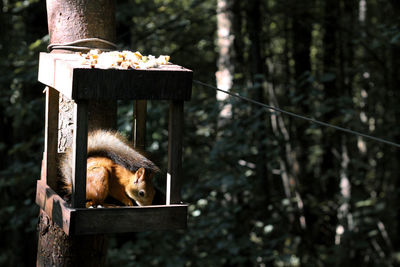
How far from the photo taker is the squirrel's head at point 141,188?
72.4 inches

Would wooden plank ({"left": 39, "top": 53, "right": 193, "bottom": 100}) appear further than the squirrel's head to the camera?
No

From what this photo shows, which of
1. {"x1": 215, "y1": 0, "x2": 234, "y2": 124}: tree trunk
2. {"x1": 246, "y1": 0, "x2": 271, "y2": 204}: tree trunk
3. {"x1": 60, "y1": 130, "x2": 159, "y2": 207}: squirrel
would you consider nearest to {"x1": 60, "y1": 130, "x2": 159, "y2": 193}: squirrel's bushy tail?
{"x1": 60, "y1": 130, "x2": 159, "y2": 207}: squirrel

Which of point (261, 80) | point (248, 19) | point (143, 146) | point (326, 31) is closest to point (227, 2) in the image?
point (248, 19)

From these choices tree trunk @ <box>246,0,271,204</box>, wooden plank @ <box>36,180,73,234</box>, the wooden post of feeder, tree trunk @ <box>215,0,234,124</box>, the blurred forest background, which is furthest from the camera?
tree trunk @ <box>215,0,234,124</box>

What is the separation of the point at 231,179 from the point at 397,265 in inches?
130

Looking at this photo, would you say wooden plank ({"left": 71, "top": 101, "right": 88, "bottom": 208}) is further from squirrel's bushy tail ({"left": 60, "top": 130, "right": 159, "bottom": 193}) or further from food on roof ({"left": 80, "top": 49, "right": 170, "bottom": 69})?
squirrel's bushy tail ({"left": 60, "top": 130, "right": 159, "bottom": 193})

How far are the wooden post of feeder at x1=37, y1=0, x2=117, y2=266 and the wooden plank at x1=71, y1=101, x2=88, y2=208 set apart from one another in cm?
45

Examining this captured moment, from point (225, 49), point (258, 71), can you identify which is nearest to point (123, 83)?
point (258, 71)

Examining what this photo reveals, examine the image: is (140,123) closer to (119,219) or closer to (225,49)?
(119,219)

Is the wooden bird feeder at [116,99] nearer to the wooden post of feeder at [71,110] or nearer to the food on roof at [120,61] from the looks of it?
the food on roof at [120,61]

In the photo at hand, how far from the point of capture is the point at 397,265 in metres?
6.68

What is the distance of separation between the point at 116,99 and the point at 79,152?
0.68 feet

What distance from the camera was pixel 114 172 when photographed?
6.39ft

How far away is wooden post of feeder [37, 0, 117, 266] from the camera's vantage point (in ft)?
7.02
